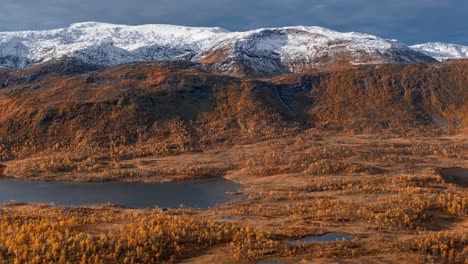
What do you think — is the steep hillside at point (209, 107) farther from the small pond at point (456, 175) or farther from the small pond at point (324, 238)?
the small pond at point (324, 238)

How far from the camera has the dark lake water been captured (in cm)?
5894

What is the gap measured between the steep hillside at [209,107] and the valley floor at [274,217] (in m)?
18.4

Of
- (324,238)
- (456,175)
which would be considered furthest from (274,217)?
(456,175)

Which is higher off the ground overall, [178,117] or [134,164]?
[178,117]

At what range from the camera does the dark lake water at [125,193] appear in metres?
58.9

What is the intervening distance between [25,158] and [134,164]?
88.2 feet

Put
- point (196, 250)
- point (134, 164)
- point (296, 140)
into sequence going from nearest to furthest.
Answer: point (196, 250) < point (134, 164) < point (296, 140)

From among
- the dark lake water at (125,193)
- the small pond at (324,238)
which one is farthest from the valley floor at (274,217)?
the dark lake water at (125,193)

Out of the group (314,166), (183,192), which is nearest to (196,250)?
(183,192)

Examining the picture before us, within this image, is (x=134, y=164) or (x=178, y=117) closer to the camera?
(x=134, y=164)

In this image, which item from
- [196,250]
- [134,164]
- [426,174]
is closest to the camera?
[196,250]

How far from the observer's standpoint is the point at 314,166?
7900 centimetres

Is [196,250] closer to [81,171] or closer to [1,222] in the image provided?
[1,222]

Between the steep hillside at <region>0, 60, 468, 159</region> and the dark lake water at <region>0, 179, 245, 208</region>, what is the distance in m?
26.1
